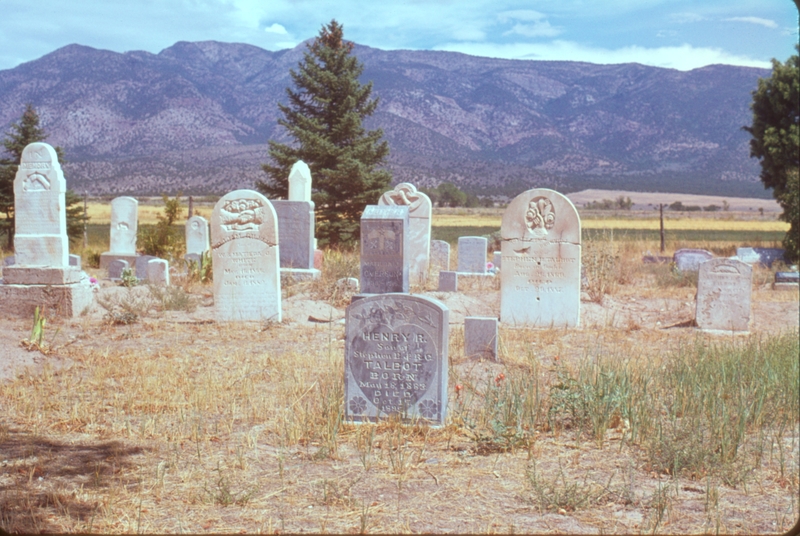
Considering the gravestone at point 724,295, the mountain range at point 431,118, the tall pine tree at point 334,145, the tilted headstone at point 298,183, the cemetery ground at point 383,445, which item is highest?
the mountain range at point 431,118

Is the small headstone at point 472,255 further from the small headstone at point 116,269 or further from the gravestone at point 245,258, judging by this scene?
the small headstone at point 116,269

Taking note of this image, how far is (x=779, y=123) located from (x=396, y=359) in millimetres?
26868

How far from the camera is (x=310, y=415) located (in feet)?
21.3

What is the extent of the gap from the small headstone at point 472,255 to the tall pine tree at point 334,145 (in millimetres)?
8187

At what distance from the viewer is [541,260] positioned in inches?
472

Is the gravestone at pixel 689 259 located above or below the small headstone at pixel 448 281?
above

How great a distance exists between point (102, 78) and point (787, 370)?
526ft

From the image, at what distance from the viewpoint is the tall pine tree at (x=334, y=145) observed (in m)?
26.4

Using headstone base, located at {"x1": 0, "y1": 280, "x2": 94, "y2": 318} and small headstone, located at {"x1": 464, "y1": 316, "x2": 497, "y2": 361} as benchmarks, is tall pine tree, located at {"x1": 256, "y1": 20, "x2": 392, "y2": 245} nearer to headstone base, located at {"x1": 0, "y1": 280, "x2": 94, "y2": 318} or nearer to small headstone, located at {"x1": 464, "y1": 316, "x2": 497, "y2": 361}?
headstone base, located at {"x1": 0, "y1": 280, "x2": 94, "y2": 318}

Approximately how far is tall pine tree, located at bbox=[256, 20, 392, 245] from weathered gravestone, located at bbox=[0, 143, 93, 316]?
14056 millimetres

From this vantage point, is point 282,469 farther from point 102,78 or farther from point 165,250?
point 102,78

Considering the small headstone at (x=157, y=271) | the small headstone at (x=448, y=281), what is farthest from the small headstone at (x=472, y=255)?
the small headstone at (x=157, y=271)

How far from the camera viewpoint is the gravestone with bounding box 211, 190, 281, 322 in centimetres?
1185

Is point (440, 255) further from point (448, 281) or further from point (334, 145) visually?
point (334, 145)
